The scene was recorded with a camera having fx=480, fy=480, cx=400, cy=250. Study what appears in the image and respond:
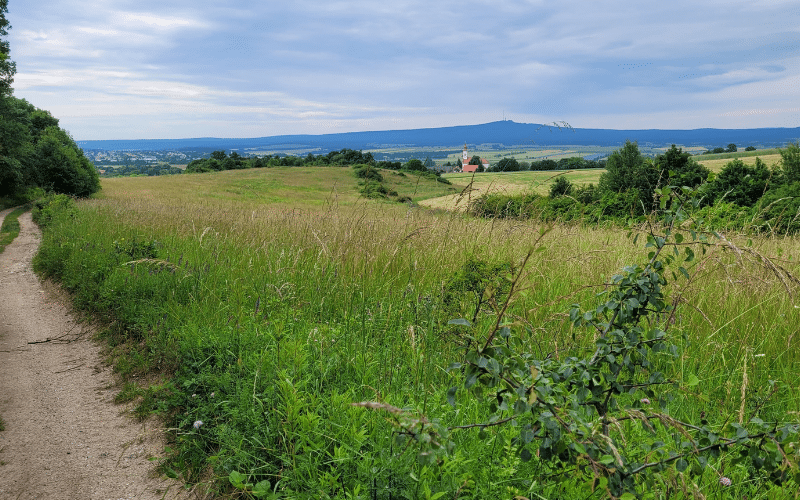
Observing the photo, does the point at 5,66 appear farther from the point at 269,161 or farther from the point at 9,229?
the point at 269,161

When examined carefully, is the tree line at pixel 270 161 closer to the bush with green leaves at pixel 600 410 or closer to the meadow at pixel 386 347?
the meadow at pixel 386 347

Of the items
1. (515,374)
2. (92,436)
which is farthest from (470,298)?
(92,436)

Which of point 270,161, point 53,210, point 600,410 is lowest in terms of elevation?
point 53,210

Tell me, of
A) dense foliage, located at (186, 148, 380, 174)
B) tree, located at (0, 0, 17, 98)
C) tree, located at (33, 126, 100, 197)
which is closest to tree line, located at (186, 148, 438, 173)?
dense foliage, located at (186, 148, 380, 174)

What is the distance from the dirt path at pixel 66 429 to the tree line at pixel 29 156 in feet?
80.9

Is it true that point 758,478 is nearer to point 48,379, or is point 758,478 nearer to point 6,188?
point 48,379

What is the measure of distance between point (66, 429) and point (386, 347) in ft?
9.39

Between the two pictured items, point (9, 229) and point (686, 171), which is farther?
point (9, 229)

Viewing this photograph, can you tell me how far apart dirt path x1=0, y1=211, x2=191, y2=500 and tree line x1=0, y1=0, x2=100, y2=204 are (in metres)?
24.7

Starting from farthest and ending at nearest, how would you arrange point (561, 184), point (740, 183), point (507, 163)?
point (561, 184) → point (740, 183) → point (507, 163)

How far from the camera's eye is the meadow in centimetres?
250

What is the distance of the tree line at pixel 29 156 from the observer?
29109 millimetres

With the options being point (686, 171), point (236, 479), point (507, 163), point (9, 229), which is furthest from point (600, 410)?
point (9, 229)

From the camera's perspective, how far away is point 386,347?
13.7ft
